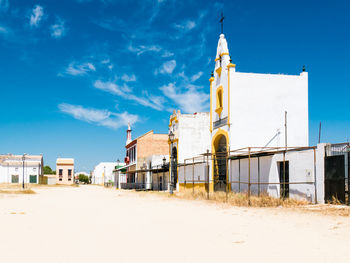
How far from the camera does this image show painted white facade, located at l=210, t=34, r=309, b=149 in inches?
948

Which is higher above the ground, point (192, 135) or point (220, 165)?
point (192, 135)

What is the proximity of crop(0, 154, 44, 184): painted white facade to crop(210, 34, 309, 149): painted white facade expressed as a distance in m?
68.2

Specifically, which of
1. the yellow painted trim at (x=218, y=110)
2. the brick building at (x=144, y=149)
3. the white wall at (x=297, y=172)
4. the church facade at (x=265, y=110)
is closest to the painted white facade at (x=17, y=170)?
the brick building at (x=144, y=149)

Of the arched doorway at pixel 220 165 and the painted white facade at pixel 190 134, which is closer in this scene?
the arched doorway at pixel 220 165

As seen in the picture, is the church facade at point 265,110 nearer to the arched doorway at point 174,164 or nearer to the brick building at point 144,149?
the arched doorway at point 174,164

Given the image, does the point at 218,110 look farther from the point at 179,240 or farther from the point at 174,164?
the point at 179,240

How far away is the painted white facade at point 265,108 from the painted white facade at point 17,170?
68.2 meters

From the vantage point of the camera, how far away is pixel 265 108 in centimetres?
2427

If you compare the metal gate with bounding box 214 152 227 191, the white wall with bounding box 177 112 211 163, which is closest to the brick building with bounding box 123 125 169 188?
the white wall with bounding box 177 112 211 163

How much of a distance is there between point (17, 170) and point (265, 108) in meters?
70.4

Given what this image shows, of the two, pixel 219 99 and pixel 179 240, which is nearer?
pixel 179 240

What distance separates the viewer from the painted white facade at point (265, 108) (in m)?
24.1

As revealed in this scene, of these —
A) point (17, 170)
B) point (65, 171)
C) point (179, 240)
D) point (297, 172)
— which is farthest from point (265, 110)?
point (65, 171)

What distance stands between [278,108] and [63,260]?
20.3 meters
